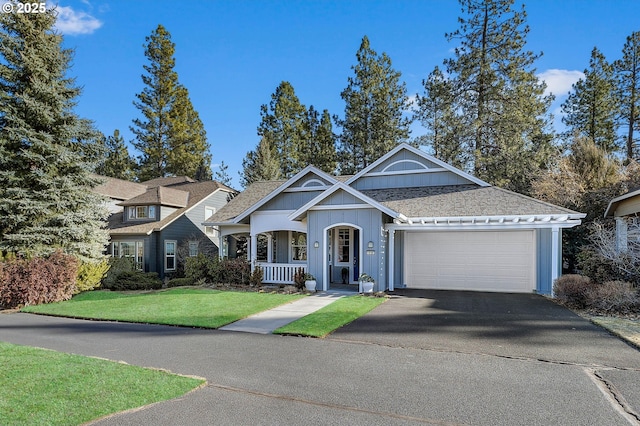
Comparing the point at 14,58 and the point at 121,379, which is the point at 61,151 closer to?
the point at 14,58

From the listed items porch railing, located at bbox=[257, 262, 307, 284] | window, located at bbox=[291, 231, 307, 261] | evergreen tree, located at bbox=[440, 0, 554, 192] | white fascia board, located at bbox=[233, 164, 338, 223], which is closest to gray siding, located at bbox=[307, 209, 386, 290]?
porch railing, located at bbox=[257, 262, 307, 284]

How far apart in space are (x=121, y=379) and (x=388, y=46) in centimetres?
3048

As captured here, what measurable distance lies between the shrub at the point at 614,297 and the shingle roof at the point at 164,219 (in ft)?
65.2

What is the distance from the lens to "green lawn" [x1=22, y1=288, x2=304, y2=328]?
9945 millimetres

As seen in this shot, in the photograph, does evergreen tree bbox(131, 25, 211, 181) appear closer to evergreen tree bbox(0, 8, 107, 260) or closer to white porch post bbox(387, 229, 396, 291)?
evergreen tree bbox(0, 8, 107, 260)

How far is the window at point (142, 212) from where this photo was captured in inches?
899

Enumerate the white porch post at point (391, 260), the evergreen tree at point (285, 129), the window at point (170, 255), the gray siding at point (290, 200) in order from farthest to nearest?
the evergreen tree at point (285, 129)
the window at point (170, 255)
the gray siding at point (290, 200)
the white porch post at point (391, 260)

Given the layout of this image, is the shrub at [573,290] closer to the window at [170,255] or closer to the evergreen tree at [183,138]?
the window at [170,255]

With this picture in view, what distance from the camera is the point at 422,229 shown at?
14.6 m

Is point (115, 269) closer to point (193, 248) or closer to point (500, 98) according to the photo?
point (193, 248)

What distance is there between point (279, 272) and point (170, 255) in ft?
31.3

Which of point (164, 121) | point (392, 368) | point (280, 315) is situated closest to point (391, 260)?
point (280, 315)

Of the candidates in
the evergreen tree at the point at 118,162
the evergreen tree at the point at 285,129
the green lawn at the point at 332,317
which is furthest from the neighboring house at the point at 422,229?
the evergreen tree at the point at 118,162

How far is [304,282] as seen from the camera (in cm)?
1465
